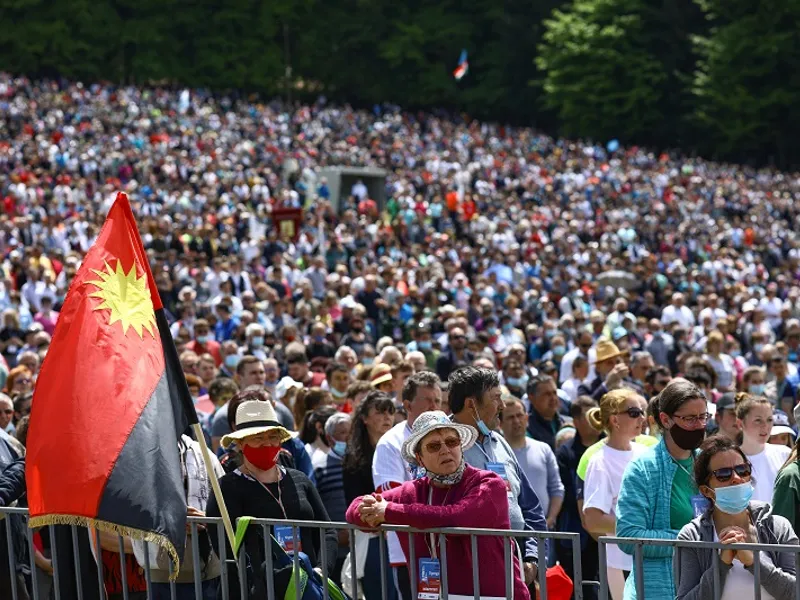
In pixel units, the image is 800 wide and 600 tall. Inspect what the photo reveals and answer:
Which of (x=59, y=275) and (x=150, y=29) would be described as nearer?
(x=59, y=275)

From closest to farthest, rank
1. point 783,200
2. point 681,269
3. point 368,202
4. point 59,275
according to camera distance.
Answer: point 59,275 < point 681,269 < point 368,202 < point 783,200

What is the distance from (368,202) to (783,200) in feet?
43.2

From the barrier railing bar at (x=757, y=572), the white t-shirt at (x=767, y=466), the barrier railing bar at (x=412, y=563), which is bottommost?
the white t-shirt at (x=767, y=466)

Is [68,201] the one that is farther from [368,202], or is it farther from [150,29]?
[150,29]

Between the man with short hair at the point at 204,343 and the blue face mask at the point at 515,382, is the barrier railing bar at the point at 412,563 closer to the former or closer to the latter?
the blue face mask at the point at 515,382

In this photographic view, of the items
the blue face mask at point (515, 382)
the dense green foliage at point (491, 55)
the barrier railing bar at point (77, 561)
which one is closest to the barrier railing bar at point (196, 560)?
the barrier railing bar at point (77, 561)

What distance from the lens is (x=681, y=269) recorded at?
27969mm

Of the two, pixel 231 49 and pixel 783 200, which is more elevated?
pixel 231 49

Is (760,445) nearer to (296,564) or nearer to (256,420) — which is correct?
(256,420)

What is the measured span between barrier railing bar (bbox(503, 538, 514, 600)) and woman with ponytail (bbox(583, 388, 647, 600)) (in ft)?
5.84

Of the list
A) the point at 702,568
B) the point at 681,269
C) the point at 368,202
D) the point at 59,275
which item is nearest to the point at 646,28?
the point at 368,202

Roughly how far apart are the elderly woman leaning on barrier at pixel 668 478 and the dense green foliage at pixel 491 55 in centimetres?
5456

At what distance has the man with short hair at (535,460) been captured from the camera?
348 inches

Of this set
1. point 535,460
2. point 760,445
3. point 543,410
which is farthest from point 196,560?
point 543,410
